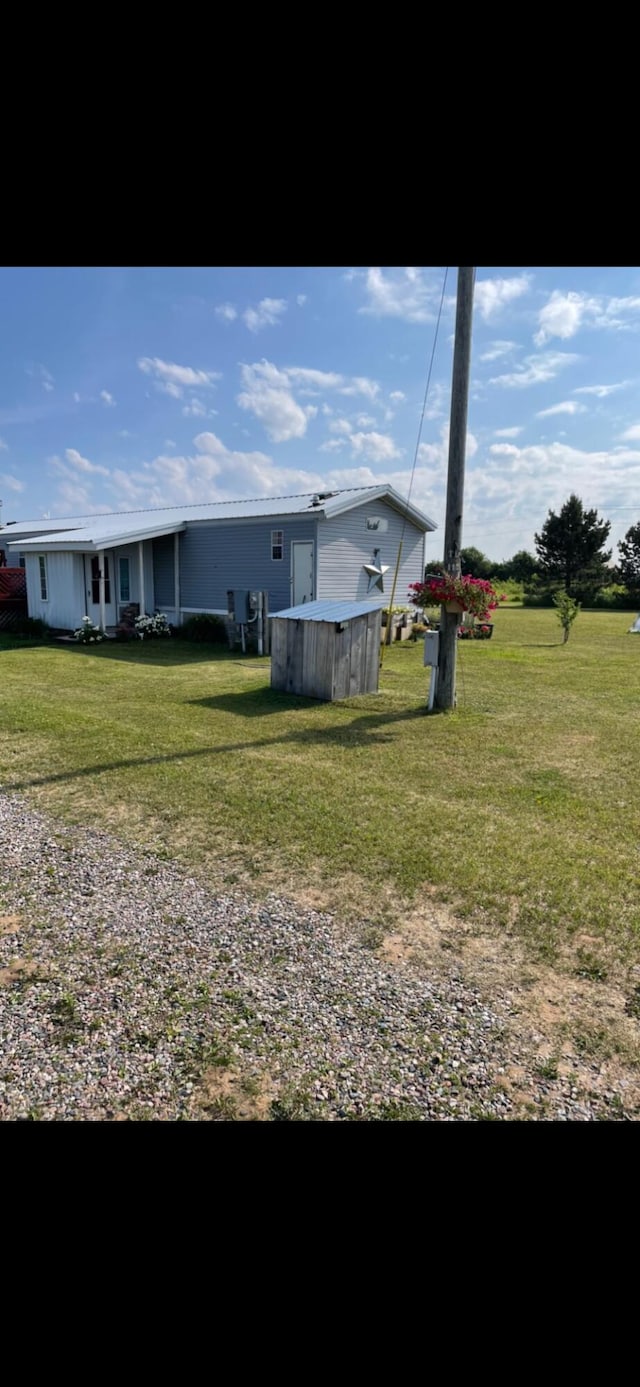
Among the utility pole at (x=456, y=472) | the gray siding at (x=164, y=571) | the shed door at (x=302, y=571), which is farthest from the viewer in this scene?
the gray siding at (x=164, y=571)

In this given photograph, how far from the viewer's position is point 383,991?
8.64 ft

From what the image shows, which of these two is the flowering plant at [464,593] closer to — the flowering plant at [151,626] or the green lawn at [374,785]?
the green lawn at [374,785]

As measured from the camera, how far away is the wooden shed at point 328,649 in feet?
27.3

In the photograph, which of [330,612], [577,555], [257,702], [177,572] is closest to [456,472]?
[330,612]

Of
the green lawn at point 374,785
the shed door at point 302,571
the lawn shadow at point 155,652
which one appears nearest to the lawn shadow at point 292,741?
the green lawn at point 374,785

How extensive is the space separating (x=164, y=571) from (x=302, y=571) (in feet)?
14.8

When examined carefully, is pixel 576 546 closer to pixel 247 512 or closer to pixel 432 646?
pixel 247 512

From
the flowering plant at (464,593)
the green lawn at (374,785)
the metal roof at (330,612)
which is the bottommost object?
the green lawn at (374,785)

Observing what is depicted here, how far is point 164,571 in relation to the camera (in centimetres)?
1727

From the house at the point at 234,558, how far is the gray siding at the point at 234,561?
0.08ft

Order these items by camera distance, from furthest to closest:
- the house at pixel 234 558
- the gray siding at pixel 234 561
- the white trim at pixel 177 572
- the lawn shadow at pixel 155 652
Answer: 1. the white trim at pixel 177 572
2. the gray siding at pixel 234 561
3. the house at pixel 234 558
4. the lawn shadow at pixel 155 652

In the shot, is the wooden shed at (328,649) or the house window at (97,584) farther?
the house window at (97,584)
